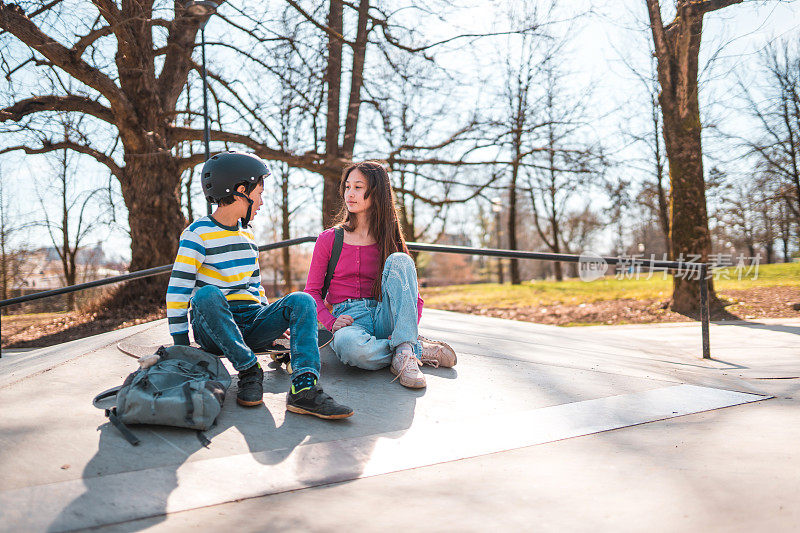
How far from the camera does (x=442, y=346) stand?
346 centimetres

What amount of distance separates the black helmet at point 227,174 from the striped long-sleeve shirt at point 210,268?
163 millimetres

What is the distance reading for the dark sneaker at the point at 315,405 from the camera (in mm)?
2506

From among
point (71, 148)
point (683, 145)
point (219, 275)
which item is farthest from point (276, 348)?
point (683, 145)

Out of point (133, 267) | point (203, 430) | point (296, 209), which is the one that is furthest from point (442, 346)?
point (296, 209)

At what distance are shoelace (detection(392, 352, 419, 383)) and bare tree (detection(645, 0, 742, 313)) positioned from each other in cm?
717

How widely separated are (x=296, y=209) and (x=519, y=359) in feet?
48.5

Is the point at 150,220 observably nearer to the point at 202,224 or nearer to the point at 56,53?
the point at 56,53

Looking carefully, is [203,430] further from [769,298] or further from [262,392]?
[769,298]

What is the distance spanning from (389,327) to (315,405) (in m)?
0.84

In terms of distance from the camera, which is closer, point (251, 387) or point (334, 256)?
point (251, 387)

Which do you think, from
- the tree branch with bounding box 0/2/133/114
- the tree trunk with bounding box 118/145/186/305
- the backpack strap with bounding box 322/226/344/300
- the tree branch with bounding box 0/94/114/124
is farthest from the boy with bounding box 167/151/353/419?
the tree branch with bounding box 0/94/114/124

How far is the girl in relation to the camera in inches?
123

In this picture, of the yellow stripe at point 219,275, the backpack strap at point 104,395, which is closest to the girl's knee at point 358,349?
the yellow stripe at point 219,275

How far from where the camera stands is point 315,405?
8.29 ft
